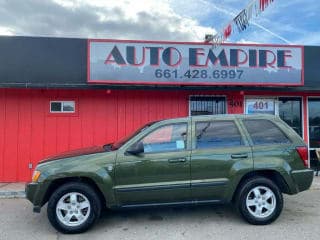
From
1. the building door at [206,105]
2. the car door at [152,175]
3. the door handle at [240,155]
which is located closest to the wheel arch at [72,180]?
the car door at [152,175]

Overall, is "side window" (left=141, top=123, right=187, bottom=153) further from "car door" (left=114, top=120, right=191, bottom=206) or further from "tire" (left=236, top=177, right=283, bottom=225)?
"tire" (left=236, top=177, right=283, bottom=225)

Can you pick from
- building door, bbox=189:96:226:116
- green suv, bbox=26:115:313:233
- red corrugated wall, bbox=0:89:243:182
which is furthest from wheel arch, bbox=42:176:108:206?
building door, bbox=189:96:226:116

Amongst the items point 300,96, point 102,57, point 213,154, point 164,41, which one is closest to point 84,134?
point 102,57

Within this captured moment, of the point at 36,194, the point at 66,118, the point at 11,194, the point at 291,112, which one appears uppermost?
the point at 291,112

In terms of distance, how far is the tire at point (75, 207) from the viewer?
5707 millimetres

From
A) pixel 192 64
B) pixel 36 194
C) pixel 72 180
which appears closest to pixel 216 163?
pixel 72 180

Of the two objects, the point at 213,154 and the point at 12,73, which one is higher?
the point at 12,73

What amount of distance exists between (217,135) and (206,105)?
4439mm

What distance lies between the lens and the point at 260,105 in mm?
10766

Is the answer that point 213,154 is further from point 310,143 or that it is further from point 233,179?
point 310,143

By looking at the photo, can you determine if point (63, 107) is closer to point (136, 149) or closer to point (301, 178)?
point (136, 149)

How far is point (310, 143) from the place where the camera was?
10906 millimetres

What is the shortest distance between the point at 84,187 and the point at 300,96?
7.73 metres

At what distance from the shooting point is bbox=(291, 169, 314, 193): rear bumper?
610cm
